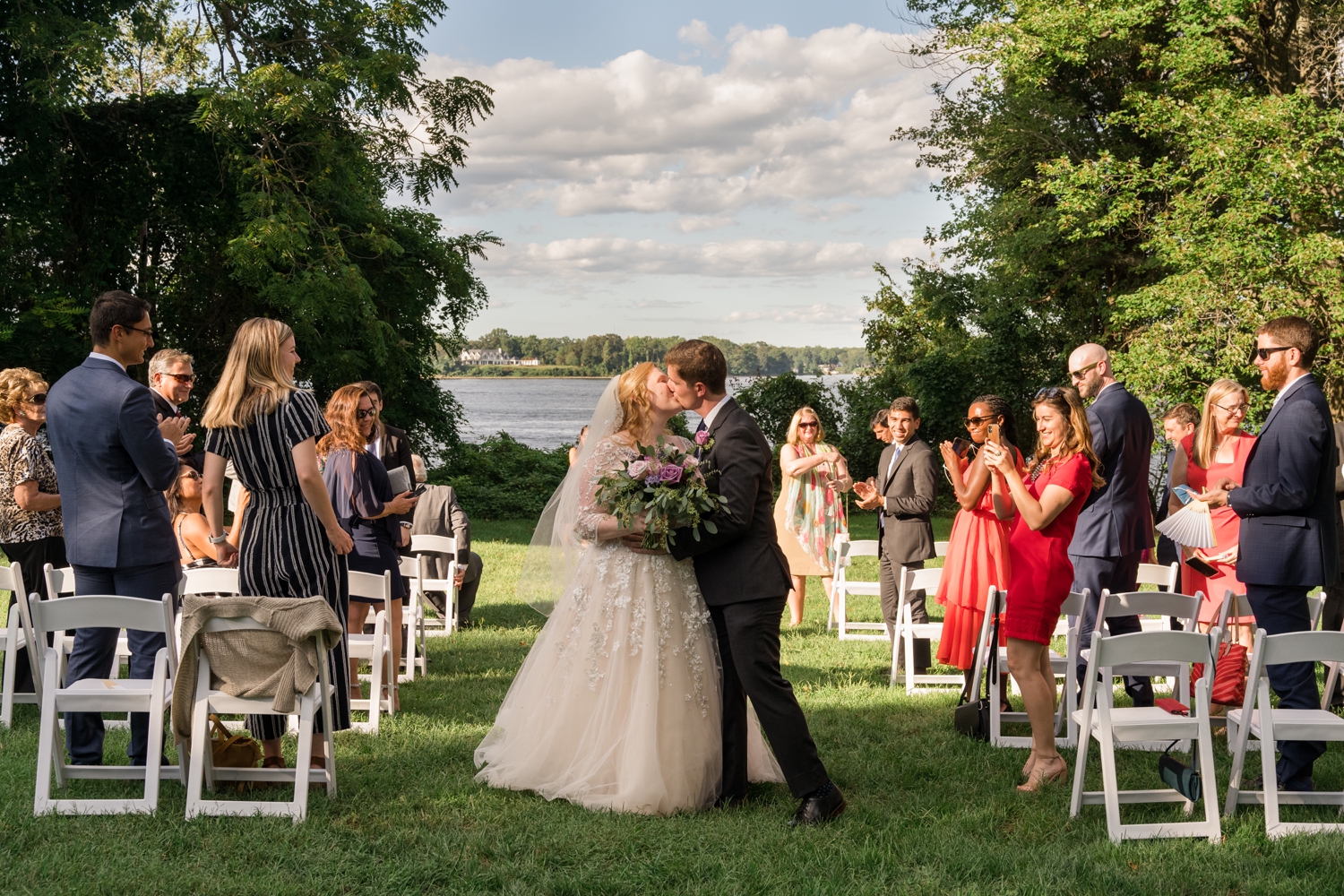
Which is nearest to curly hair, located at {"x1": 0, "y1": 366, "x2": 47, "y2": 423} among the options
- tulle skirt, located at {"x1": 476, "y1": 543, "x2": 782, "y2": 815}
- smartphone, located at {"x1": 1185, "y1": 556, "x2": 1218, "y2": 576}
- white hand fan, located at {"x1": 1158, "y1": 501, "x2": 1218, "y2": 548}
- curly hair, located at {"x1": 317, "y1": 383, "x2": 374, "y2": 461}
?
curly hair, located at {"x1": 317, "y1": 383, "x2": 374, "y2": 461}

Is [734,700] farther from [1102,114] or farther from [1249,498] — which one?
[1102,114]

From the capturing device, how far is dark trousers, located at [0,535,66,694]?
21.8 ft

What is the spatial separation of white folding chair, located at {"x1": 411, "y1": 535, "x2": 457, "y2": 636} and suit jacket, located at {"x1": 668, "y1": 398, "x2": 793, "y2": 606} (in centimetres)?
444

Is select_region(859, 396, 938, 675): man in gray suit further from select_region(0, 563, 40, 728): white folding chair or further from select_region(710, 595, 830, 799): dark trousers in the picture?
select_region(0, 563, 40, 728): white folding chair

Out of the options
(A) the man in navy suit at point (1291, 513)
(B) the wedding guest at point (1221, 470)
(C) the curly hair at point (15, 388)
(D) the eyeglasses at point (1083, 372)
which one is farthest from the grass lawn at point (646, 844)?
(D) the eyeglasses at point (1083, 372)

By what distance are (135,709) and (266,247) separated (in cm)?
1387

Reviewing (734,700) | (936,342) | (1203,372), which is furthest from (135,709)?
(936,342)

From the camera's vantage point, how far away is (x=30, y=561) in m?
6.66

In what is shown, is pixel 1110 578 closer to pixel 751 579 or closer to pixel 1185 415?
pixel 751 579

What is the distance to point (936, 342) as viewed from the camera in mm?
29453

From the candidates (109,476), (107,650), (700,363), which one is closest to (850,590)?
(700,363)

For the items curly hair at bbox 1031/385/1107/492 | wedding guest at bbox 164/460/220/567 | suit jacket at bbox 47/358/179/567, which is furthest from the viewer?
wedding guest at bbox 164/460/220/567

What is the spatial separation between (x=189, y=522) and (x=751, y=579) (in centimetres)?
448

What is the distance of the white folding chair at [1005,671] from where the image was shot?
5.73m
